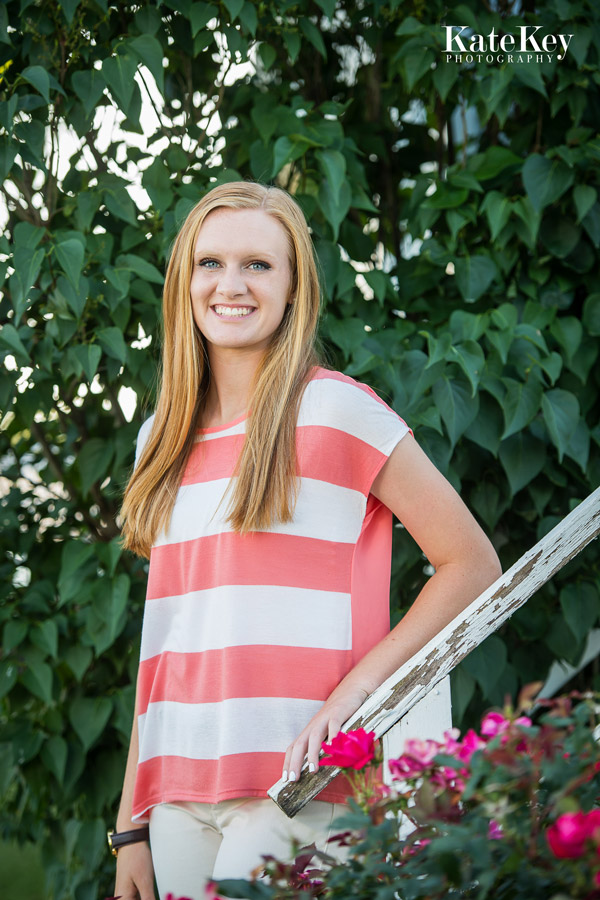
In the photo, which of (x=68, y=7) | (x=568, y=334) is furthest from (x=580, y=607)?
(x=68, y=7)

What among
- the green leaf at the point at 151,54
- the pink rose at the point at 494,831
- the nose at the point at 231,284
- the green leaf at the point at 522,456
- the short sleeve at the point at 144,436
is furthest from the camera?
the green leaf at the point at 522,456

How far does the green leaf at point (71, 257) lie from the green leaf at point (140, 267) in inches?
5.5

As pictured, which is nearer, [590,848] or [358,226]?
[590,848]

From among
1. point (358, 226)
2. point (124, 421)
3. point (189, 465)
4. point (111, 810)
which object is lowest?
point (111, 810)

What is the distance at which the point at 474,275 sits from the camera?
82.4 inches

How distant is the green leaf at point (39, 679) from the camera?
2035 mm

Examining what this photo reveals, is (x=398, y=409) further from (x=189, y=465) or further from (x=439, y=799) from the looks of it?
(x=439, y=799)

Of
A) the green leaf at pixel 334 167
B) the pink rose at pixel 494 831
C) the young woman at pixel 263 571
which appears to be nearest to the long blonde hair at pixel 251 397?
the young woman at pixel 263 571

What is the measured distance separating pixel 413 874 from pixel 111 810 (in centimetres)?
166

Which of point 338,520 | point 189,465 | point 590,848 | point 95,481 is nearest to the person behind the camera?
point 590,848

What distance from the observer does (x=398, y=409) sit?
74.7 inches

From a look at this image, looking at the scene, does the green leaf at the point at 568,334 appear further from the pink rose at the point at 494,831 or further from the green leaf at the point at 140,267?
the pink rose at the point at 494,831

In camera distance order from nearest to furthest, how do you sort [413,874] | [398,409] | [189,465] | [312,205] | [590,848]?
[590,848]
[413,874]
[189,465]
[398,409]
[312,205]

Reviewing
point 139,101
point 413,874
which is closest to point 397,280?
point 139,101
